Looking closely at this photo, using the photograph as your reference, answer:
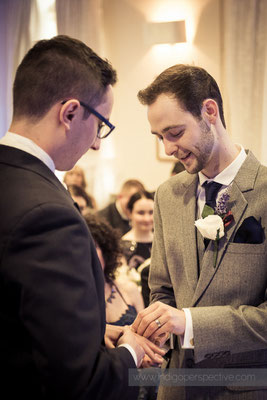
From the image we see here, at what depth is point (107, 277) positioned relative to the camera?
280 centimetres

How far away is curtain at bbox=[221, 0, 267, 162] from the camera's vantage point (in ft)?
16.6

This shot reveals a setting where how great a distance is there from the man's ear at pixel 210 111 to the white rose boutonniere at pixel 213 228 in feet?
1.24

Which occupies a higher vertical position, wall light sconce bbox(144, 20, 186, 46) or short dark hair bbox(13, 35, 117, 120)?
wall light sconce bbox(144, 20, 186, 46)

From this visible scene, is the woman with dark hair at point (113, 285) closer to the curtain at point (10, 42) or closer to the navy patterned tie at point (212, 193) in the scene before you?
the navy patterned tie at point (212, 193)

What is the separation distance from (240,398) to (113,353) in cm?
59

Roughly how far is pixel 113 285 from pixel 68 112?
1.74 metres

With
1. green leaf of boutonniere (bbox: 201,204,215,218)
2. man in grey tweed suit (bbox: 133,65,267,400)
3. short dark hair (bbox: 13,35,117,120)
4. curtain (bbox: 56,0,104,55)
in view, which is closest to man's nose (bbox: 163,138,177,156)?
man in grey tweed suit (bbox: 133,65,267,400)

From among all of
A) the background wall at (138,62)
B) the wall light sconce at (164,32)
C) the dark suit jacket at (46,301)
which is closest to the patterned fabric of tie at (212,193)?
the dark suit jacket at (46,301)

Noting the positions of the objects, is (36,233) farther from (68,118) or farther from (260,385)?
(260,385)

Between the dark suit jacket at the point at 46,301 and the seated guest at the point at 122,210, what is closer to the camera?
the dark suit jacket at the point at 46,301

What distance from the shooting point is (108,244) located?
9.46 ft

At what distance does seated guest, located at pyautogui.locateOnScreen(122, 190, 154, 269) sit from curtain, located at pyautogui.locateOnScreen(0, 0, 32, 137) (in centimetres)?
133

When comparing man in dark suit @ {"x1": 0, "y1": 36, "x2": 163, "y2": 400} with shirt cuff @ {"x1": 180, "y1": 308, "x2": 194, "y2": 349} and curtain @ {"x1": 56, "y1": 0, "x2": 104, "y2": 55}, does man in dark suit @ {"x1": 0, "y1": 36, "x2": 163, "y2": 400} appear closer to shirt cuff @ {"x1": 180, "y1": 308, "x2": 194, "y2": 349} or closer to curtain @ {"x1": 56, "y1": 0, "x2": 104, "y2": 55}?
shirt cuff @ {"x1": 180, "y1": 308, "x2": 194, "y2": 349}

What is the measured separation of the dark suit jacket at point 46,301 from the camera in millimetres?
1047
